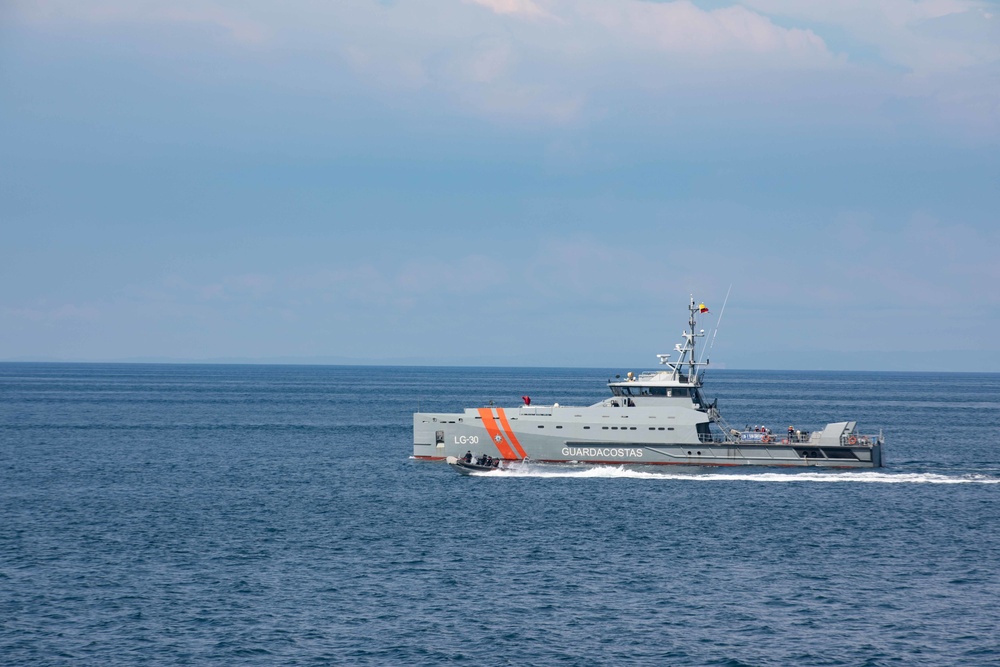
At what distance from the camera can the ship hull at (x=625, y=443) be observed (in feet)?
192

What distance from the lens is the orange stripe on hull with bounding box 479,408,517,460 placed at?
59000 mm

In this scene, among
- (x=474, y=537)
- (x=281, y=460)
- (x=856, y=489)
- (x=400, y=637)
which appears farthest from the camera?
(x=281, y=460)

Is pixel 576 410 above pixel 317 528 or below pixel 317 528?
above

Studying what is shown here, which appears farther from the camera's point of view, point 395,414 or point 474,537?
point 395,414

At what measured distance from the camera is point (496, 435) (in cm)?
5903

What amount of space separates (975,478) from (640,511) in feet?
76.3

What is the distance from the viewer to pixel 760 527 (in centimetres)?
4266

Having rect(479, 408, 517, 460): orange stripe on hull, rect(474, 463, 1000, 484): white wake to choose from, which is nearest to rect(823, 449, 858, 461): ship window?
rect(474, 463, 1000, 484): white wake

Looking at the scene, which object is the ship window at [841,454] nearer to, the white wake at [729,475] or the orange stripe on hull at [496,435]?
the white wake at [729,475]

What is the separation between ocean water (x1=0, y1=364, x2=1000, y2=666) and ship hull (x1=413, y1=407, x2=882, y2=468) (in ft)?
4.11

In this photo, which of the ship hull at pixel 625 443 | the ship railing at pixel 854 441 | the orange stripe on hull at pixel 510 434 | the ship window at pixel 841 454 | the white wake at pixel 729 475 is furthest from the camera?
the ship window at pixel 841 454

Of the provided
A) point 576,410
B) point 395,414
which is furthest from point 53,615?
point 395,414

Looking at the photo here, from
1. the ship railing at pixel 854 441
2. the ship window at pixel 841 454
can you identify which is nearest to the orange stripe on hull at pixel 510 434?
the ship window at pixel 841 454

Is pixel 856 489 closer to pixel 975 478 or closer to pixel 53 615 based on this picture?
pixel 975 478
